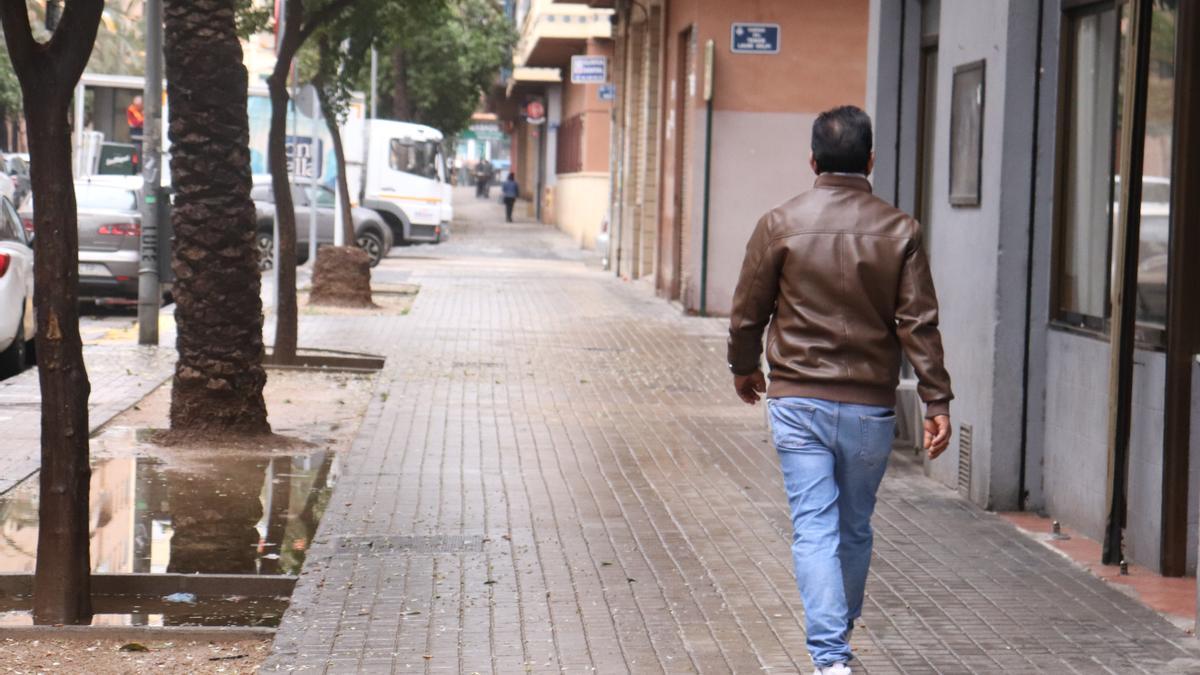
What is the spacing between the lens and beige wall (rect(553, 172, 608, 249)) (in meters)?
43.5

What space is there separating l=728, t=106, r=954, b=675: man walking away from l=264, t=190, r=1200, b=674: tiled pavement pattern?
58 centimetres

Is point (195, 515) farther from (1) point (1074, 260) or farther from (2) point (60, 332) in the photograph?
(1) point (1074, 260)

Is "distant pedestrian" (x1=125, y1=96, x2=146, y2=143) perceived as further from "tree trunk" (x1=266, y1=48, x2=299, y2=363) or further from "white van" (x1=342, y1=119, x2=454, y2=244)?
"tree trunk" (x1=266, y1=48, x2=299, y2=363)

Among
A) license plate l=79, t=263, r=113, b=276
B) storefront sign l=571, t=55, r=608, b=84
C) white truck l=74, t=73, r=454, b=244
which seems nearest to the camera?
license plate l=79, t=263, r=113, b=276

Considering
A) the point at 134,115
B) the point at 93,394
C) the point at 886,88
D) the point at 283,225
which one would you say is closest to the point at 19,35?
the point at 886,88

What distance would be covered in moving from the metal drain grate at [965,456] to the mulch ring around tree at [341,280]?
44.2 ft

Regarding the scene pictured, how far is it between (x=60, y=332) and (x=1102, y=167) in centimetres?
464

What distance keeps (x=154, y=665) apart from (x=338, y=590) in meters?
1.06

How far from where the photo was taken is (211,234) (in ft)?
36.0

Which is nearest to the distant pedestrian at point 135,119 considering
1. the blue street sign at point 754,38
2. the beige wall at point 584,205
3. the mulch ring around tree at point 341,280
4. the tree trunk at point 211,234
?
the beige wall at point 584,205

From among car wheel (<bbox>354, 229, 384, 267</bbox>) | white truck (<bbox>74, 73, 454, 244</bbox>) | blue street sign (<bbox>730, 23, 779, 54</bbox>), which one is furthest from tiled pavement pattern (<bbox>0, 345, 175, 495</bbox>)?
white truck (<bbox>74, 73, 454, 244</bbox>)

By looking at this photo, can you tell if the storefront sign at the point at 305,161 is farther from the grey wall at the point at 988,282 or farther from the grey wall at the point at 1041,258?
the grey wall at the point at 1041,258

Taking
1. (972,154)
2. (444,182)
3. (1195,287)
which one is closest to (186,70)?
(972,154)

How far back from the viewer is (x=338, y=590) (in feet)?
22.7
